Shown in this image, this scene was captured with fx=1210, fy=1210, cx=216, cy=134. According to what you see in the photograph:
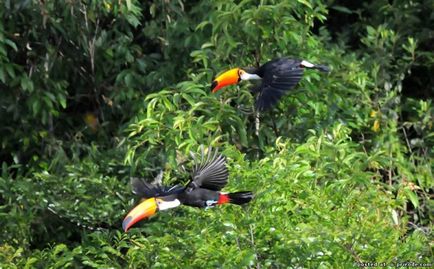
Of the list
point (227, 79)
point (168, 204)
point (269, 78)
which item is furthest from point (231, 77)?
point (168, 204)

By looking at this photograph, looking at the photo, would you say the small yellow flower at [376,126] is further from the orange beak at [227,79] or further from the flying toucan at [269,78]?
the orange beak at [227,79]

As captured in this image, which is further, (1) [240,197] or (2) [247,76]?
(2) [247,76]

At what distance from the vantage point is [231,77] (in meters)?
5.93

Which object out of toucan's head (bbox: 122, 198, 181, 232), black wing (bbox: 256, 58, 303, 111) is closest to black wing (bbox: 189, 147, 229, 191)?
toucan's head (bbox: 122, 198, 181, 232)

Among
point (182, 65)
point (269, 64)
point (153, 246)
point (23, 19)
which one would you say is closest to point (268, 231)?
point (153, 246)

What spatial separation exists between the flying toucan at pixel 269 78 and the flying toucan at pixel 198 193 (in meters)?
0.63

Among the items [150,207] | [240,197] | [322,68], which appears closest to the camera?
[240,197]

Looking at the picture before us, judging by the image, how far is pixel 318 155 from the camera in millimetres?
5426

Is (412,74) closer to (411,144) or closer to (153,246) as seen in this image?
(411,144)

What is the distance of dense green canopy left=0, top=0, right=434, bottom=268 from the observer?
482 cm

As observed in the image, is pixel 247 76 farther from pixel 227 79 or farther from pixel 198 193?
pixel 198 193

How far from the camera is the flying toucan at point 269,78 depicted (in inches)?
232

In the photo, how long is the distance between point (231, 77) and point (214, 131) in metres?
0.29

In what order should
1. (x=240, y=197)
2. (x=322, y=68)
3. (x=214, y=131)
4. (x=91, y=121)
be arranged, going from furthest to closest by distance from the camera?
(x=91, y=121) < (x=322, y=68) < (x=214, y=131) < (x=240, y=197)
